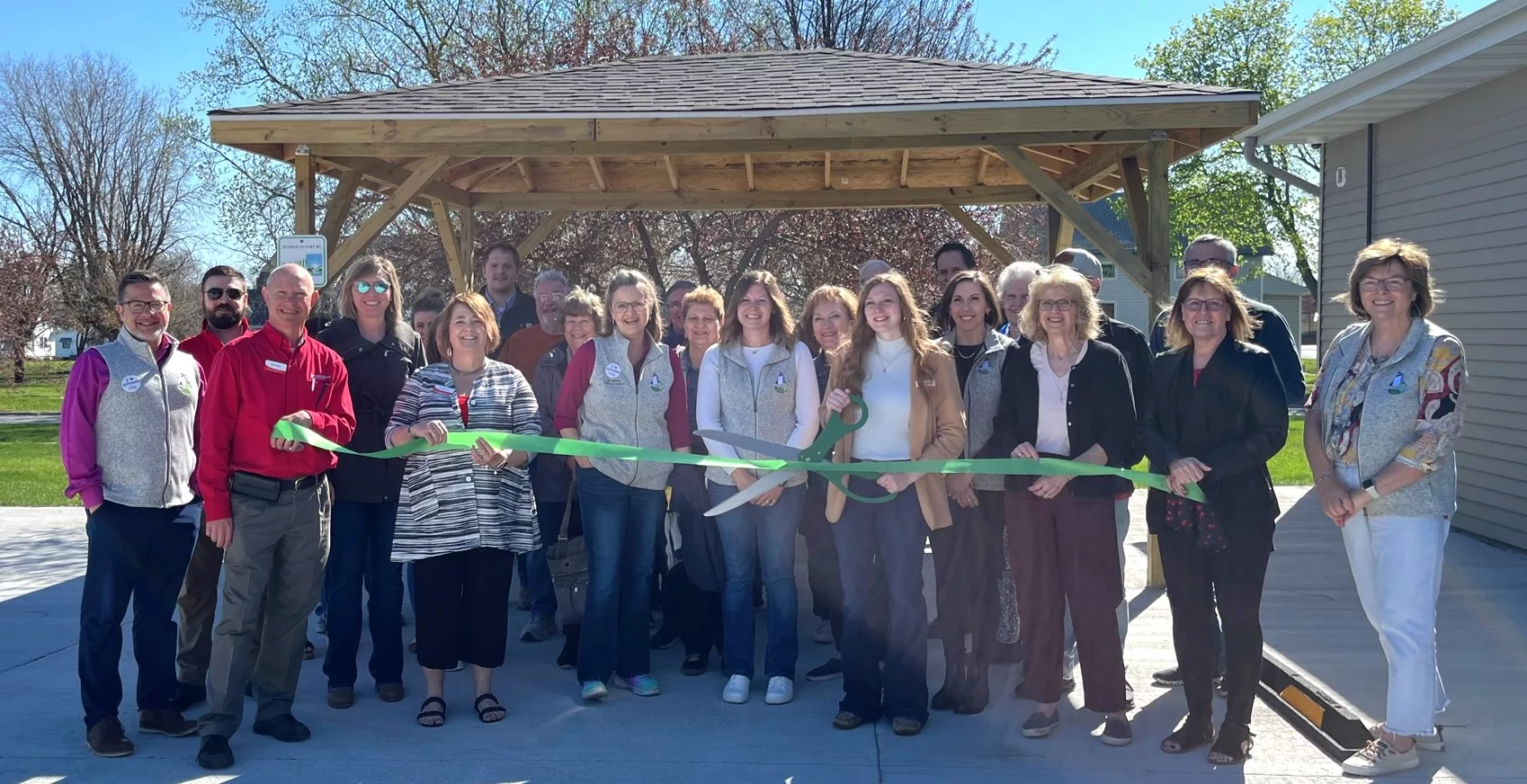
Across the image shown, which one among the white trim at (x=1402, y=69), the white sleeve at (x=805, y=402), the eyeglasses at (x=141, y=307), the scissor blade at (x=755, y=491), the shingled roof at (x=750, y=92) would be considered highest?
the white trim at (x=1402, y=69)

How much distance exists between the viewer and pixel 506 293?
6715 millimetres

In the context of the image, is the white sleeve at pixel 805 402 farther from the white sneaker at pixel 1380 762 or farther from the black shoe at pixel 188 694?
the black shoe at pixel 188 694

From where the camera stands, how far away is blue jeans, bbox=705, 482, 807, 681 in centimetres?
474

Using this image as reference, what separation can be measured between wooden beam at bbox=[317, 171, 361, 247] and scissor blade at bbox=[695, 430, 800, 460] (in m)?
3.59

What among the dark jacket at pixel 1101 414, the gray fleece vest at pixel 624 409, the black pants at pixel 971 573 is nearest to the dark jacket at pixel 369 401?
the gray fleece vest at pixel 624 409

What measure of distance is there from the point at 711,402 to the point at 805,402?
399 mm

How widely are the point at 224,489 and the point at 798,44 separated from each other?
19.0m

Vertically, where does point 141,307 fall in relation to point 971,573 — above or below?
above

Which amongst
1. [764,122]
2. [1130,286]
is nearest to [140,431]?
[764,122]

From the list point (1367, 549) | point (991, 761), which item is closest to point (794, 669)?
point (991, 761)

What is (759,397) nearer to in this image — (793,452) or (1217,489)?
(793,452)

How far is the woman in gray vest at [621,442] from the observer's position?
4.82m

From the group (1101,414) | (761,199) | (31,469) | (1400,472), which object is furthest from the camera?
(31,469)

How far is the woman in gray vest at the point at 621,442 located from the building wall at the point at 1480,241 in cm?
659
